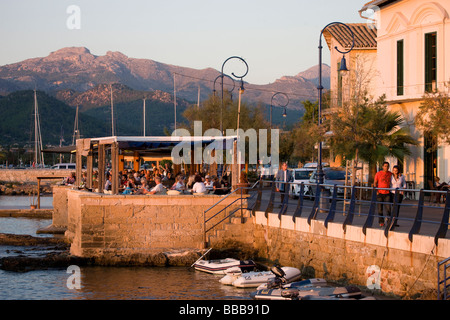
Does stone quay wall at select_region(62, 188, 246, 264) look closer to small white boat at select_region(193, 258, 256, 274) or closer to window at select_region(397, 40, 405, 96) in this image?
small white boat at select_region(193, 258, 256, 274)

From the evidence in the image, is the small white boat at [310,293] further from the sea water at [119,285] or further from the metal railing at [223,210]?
the metal railing at [223,210]

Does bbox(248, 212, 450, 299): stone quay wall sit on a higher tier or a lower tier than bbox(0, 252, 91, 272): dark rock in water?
higher

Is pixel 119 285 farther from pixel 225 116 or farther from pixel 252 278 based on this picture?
pixel 225 116

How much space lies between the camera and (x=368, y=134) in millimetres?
25453

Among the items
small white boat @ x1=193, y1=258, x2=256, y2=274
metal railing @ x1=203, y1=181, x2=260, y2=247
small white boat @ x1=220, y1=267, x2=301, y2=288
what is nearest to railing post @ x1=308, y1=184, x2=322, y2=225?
small white boat @ x1=220, y1=267, x2=301, y2=288

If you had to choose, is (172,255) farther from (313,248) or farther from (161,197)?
(313,248)

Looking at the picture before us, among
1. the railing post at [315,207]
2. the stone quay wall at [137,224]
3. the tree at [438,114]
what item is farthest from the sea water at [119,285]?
the tree at [438,114]

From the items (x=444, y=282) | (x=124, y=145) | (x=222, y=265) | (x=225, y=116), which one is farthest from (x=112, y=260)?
(x=225, y=116)

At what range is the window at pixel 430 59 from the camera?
1098 inches

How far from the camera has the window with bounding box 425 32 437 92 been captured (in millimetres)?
27891

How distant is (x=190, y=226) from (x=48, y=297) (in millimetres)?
5534

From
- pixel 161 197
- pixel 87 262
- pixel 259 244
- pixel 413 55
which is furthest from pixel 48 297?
pixel 413 55

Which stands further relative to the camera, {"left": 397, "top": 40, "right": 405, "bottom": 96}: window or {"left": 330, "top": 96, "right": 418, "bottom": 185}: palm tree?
{"left": 397, "top": 40, "right": 405, "bottom": 96}: window

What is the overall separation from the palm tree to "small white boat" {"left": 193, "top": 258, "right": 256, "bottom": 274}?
21.7 feet
